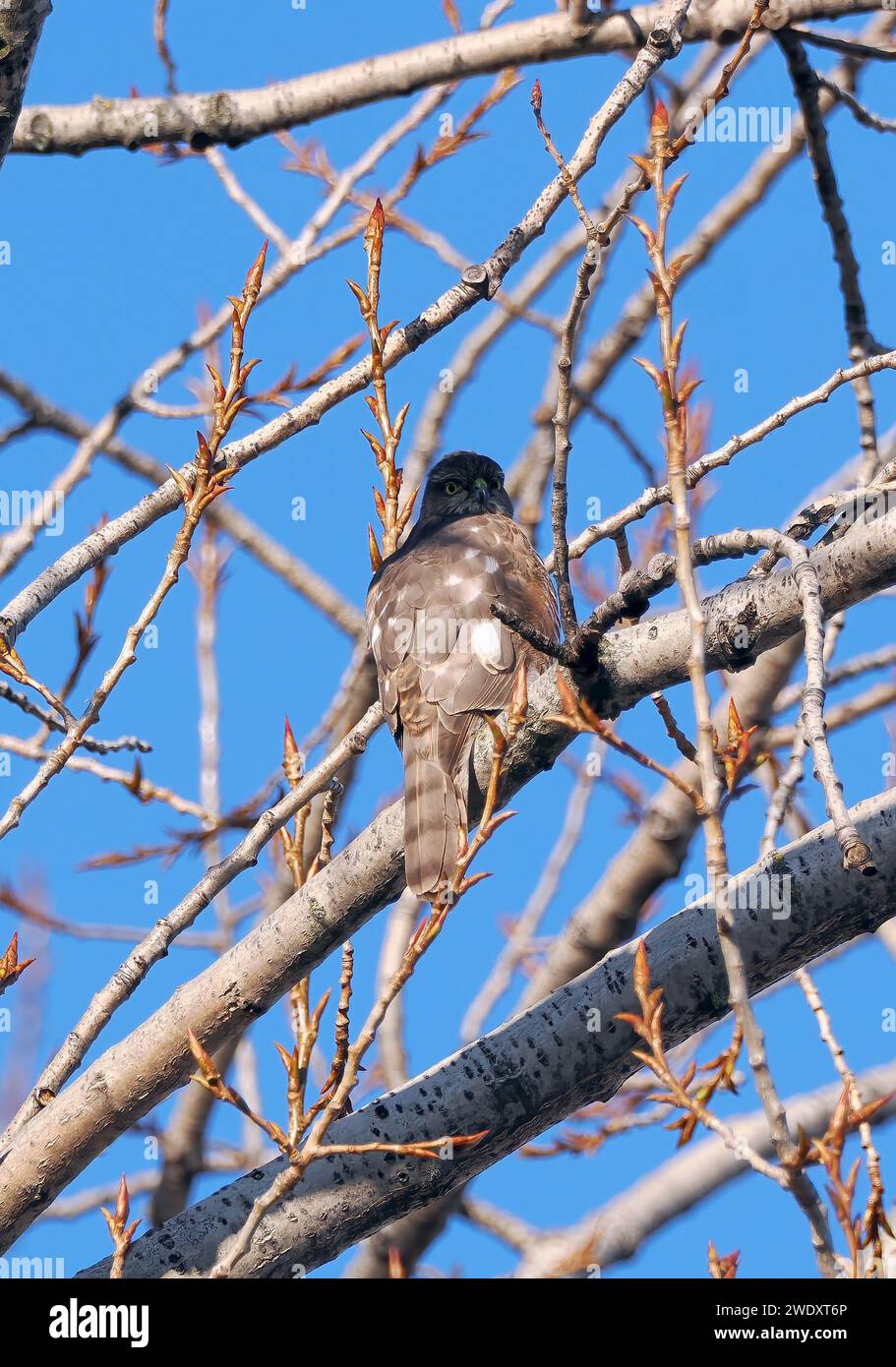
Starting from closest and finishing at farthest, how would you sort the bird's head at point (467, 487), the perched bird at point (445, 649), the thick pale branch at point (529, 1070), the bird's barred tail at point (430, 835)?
the thick pale branch at point (529, 1070) → the bird's barred tail at point (430, 835) → the perched bird at point (445, 649) → the bird's head at point (467, 487)

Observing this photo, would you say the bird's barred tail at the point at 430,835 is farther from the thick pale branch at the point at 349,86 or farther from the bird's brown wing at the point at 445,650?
the thick pale branch at the point at 349,86

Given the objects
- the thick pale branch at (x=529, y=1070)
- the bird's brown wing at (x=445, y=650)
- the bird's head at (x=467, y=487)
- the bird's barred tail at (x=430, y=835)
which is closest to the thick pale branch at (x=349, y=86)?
the bird's brown wing at (x=445, y=650)

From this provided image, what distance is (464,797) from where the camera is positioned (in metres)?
4.04

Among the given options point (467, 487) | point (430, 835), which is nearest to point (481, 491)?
point (467, 487)

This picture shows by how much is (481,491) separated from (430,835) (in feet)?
10.8

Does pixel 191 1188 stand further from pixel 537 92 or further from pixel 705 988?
pixel 537 92

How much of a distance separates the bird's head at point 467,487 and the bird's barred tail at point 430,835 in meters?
2.79

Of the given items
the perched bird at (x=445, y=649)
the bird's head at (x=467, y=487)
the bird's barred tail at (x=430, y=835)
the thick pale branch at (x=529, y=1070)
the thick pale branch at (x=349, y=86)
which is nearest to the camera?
the thick pale branch at (x=529, y=1070)

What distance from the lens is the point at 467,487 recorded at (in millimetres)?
6660

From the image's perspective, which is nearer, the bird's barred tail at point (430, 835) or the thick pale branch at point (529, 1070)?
the thick pale branch at point (529, 1070)

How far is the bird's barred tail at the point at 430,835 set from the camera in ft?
11.4

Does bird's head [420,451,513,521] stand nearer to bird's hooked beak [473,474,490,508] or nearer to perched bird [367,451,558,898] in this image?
bird's hooked beak [473,474,490,508]

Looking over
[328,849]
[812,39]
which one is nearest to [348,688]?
[328,849]
